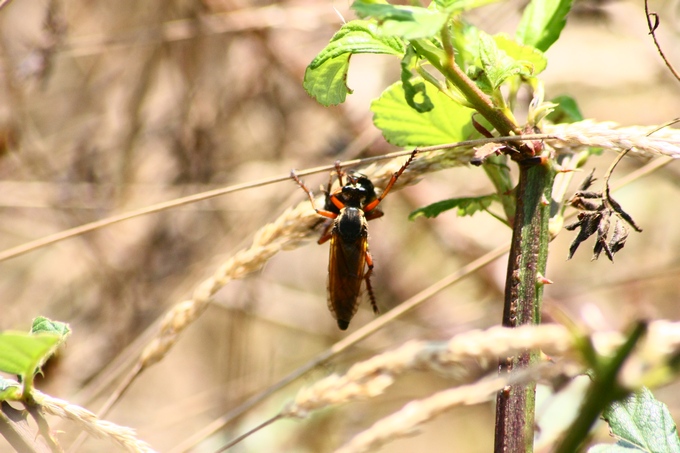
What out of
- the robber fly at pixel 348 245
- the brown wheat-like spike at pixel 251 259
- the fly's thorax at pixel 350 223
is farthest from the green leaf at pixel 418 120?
the fly's thorax at pixel 350 223

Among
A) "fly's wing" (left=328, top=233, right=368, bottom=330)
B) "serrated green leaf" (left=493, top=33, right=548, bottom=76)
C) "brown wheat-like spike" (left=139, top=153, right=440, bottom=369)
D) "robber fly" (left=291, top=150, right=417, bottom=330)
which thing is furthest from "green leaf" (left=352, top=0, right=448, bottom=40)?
"fly's wing" (left=328, top=233, right=368, bottom=330)

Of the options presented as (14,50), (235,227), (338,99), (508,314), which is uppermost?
(14,50)

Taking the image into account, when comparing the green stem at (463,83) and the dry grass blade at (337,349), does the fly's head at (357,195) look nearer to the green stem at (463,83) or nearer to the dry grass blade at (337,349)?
the dry grass blade at (337,349)

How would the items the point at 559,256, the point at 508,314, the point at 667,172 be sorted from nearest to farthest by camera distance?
the point at 508,314 → the point at 667,172 → the point at 559,256

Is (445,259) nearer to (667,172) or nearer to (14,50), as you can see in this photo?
(667,172)

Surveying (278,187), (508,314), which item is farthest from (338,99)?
(278,187)

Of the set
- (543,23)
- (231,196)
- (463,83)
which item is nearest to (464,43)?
(463,83)

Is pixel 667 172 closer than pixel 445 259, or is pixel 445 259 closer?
pixel 667 172
